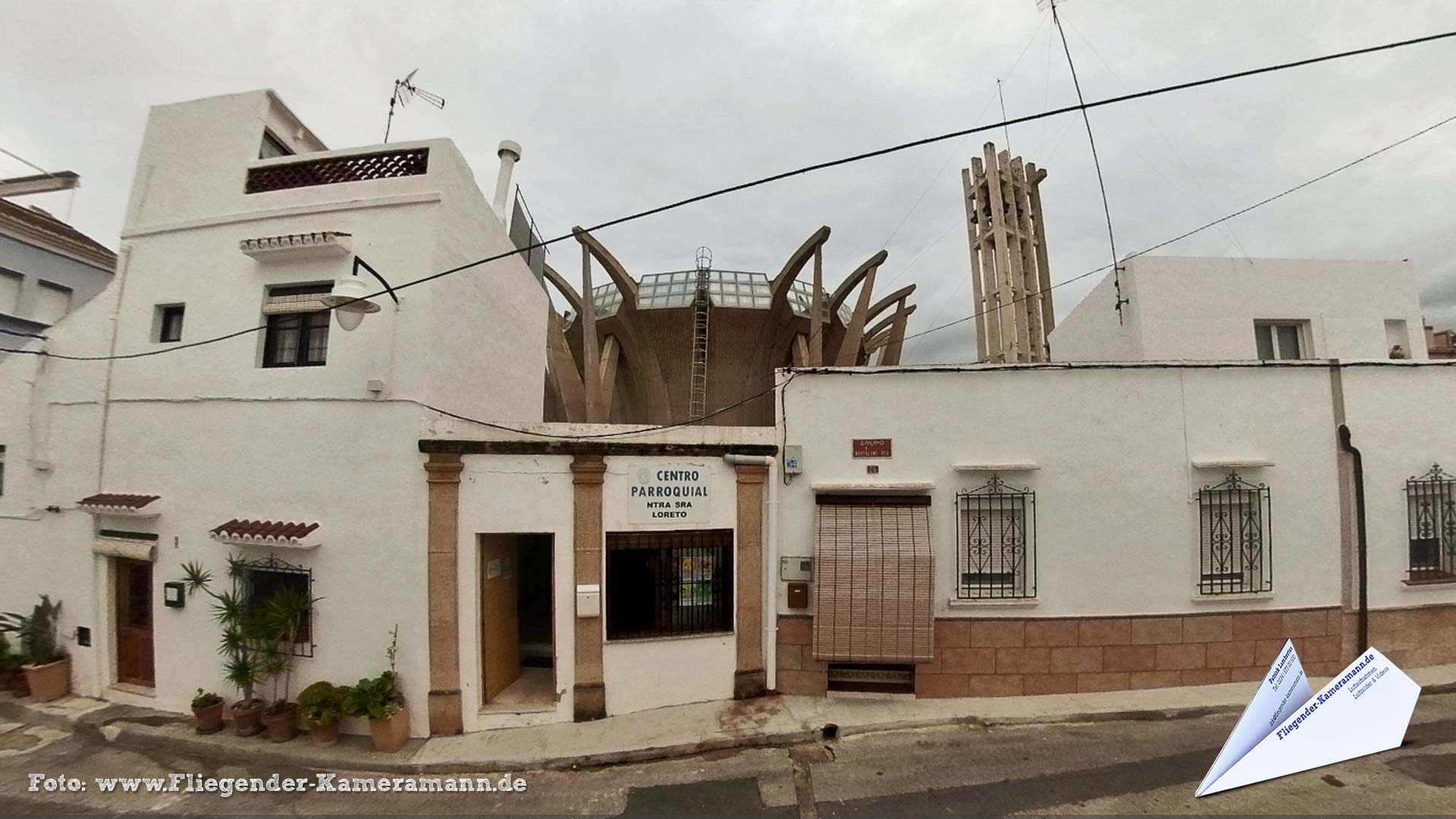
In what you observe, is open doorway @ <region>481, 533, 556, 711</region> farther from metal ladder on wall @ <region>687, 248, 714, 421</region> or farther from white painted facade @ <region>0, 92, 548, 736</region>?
metal ladder on wall @ <region>687, 248, 714, 421</region>

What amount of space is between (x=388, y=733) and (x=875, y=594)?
630 cm

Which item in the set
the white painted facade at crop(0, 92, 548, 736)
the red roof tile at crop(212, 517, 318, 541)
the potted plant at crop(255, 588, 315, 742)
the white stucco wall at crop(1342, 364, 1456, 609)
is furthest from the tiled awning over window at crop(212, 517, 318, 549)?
the white stucco wall at crop(1342, 364, 1456, 609)

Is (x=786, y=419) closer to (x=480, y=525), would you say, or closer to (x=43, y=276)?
(x=480, y=525)

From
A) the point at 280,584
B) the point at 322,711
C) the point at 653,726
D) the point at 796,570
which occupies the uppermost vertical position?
the point at 796,570

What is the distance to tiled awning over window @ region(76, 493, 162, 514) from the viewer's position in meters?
7.48

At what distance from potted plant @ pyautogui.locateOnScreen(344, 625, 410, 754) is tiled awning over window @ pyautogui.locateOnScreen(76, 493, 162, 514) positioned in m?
4.13

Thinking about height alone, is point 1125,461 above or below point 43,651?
above

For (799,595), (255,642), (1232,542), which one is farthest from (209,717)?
(1232,542)

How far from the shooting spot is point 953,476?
25.5ft

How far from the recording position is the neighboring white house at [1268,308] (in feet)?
36.6

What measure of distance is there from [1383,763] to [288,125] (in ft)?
55.2

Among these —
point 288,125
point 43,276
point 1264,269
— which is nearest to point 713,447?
point 288,125

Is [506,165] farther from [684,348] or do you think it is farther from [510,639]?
[684,348]

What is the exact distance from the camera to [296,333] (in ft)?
25.5
